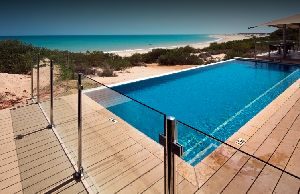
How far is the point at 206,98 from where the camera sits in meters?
8.55

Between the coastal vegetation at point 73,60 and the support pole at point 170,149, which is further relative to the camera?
the coastal vegetation at point 73,60

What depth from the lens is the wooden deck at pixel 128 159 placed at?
3.13 meters

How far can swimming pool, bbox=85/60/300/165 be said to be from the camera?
438cm

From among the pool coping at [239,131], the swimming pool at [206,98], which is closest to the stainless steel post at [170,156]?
the pool coping at [239,131]

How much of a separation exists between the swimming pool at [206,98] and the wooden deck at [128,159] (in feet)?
1.07

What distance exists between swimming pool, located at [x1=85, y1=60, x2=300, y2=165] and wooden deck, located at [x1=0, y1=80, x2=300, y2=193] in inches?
12.9

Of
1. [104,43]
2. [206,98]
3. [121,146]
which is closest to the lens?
[121,146]

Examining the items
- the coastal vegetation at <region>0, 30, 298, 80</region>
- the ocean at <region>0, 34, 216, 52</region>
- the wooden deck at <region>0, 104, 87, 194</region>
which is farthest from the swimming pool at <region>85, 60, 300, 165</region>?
the ocean at <region>0, 34, 216, 52</region>

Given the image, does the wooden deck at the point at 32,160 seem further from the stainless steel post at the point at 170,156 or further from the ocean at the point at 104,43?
the ocean at the point at 104,43

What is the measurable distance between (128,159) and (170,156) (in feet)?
7.14

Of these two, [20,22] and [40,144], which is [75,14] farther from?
[40,144]

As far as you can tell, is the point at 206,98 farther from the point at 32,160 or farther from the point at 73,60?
the point at 73,60

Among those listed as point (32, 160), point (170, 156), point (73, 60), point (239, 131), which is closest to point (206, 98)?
point (239, 131)

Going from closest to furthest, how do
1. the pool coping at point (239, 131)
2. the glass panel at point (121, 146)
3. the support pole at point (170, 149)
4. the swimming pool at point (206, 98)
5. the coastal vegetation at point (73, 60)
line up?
the support pole at point (170, 149) < the glass panel at point (121, 146) < the pool coping at point (239, 131) < the swimming pool at point (206, 98) < the coastal vegetation at point (73, 60)
